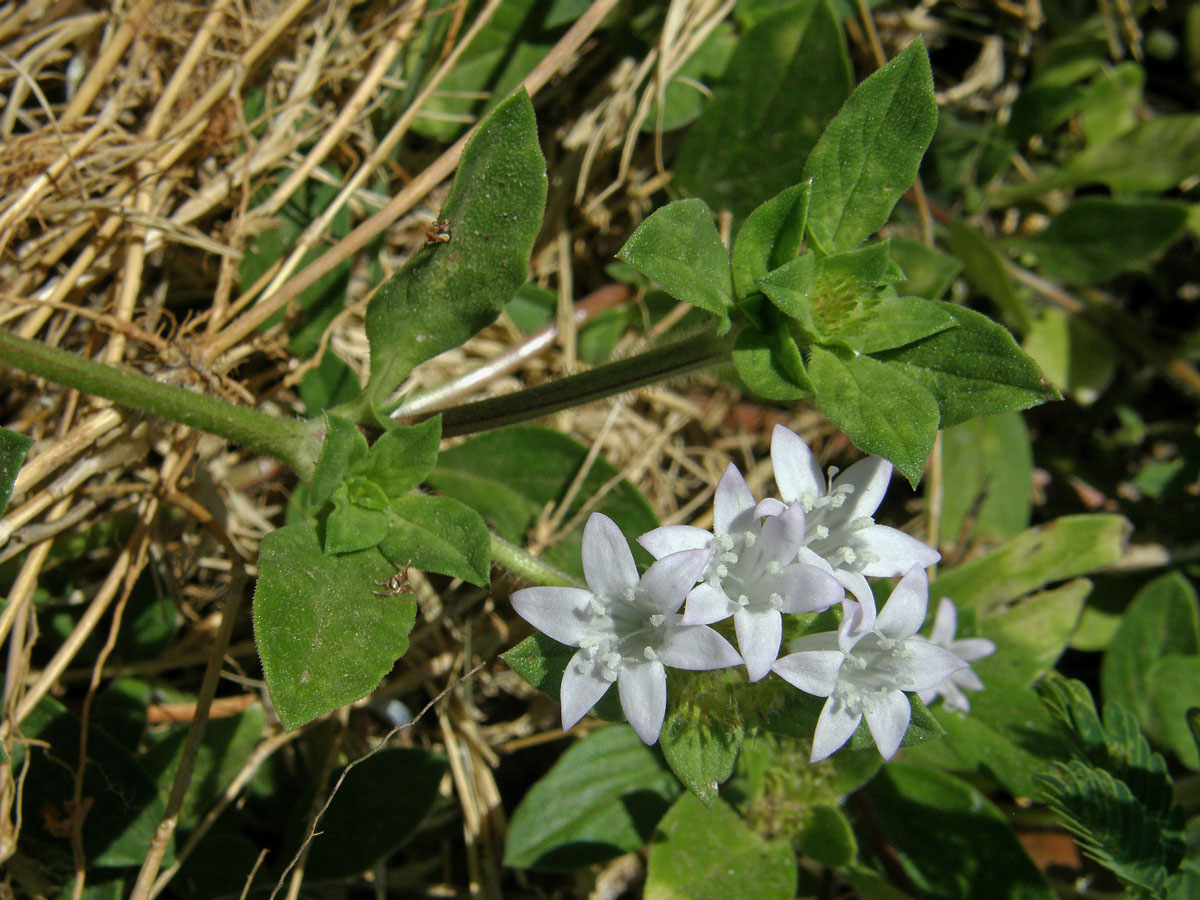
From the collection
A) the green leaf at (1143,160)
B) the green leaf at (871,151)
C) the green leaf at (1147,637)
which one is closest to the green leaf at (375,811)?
the green leaf at (871,151)

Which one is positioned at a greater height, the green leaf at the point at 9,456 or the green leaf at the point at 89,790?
the green leaf at the point at 9,456

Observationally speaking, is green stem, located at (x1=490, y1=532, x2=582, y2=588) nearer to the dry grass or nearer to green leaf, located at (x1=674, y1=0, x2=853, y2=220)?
the dry grass

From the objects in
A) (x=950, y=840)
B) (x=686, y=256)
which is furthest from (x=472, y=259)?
(x=950, y=840)

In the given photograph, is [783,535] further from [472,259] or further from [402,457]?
[472,259]

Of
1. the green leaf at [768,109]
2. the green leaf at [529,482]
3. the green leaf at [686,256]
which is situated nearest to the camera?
the green leaf at [686,256]

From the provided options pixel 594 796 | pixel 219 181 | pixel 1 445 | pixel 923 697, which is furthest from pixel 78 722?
pixel 923 697

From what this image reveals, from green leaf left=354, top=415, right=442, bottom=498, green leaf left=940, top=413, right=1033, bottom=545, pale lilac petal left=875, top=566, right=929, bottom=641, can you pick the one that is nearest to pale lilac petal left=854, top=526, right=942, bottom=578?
pale lilac petal left=875, top=566, right=929, bottom=641

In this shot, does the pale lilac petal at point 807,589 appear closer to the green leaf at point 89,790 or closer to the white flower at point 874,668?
the white flower at point 874,668
